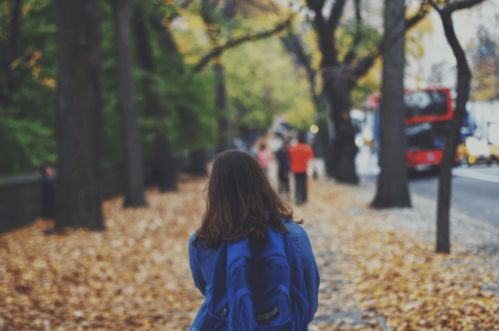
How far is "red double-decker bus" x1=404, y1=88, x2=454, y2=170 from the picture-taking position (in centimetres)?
2956

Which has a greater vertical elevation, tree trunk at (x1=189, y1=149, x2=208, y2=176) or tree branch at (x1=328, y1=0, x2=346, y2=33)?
tree branch at (x1=328, y1=0, x2=346, y2=33)

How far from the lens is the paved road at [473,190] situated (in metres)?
15.8

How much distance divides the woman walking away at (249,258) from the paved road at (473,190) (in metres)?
11.3

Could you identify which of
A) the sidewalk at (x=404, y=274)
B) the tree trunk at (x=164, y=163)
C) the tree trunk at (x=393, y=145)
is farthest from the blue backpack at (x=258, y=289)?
the tree trunk at (x=164, y=163)

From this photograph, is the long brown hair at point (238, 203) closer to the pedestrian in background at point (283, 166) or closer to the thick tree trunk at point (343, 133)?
the thick tree trunk at point (343, 133)

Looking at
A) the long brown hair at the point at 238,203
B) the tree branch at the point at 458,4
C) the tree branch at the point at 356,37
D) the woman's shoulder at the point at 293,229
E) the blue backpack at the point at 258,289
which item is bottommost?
the blue backpack at the point at 258,289

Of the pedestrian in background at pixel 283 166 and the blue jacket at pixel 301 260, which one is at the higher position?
the blue jacket at pixel 301 260

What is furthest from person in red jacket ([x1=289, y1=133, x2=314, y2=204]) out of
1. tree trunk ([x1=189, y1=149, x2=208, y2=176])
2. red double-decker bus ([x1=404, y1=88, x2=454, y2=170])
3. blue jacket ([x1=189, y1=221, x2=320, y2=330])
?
tree trunk ([x1=189, y1=149, x2=208, y2=176])

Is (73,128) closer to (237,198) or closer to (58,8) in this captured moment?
(58,8)

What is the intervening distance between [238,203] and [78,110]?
436 inches

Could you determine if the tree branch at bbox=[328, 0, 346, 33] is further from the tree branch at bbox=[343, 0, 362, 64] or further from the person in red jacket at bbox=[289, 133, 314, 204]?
the person in red jacket at bbox=[289, 133, 314, 204]

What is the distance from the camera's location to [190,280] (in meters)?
10.3

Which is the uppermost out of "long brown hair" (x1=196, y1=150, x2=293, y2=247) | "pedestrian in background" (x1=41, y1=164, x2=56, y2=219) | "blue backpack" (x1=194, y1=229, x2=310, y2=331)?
"long brown hair" (x1=196, y1=150, x2=293, y2=247)

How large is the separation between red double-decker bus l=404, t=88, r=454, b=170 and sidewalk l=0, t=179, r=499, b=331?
14465 mm
